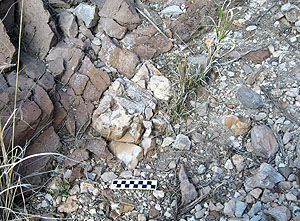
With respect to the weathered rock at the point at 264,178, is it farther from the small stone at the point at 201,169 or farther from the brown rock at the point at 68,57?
the brown rock at the point at 68,57

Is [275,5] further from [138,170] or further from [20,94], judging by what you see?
[20,94]

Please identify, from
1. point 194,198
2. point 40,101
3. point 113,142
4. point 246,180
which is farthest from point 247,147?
point 40,101

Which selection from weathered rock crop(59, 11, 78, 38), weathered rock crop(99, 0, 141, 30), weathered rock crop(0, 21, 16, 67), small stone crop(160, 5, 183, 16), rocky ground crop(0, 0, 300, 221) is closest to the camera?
rocky ground crop(0, 0, 300, 221)

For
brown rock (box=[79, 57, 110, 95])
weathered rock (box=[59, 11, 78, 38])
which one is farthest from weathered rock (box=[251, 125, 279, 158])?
weathered rock (box=[59, 11, 78, 38])

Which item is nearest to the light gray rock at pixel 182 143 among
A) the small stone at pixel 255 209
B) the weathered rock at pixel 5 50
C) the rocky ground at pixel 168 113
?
the rocky ground at pixel 168 113

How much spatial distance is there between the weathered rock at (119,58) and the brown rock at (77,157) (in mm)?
712

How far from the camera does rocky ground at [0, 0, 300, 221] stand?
2609mm

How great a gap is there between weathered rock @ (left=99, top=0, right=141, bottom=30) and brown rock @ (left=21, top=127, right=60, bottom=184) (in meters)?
1.11

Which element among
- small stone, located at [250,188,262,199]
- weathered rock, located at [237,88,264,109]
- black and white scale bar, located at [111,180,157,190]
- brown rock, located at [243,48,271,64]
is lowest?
small stone, located at [250,188,262,199]

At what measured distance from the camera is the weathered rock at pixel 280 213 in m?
2.38

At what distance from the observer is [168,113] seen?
2971 mm

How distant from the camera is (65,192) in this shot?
2693 millimetres

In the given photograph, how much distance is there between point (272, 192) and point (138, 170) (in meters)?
0.93

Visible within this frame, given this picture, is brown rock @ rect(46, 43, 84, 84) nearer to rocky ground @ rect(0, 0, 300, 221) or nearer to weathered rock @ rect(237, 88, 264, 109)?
rocky ground @ rect(0, 0, 300, 221)
